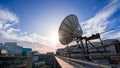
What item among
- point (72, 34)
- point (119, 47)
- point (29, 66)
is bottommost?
point (29, 66)

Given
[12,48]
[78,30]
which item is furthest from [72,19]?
[12,48]

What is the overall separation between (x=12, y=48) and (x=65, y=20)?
3533 inches

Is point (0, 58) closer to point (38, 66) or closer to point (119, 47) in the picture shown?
point (119, 47)

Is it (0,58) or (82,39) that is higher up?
(82,39)

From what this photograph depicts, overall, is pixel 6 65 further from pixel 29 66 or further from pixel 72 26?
pixel 72 26

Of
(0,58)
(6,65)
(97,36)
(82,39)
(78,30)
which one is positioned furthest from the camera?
(78,30)

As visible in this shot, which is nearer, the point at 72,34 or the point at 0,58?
the point at 0,58

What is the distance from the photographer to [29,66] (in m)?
6.60

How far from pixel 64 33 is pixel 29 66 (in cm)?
746

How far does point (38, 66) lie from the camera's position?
103ft

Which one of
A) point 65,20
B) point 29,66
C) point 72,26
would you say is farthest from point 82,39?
point 29,66

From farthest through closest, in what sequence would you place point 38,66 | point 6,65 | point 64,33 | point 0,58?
1. point 38,66
2. point 64,33
3. point 6,65
4. point 0,58

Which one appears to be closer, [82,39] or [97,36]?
[97,36]

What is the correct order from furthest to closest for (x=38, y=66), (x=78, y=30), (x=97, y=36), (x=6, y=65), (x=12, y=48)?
(x=12, y=48)
(x=38, y=66)
(x=78, y=30)
(x=97, y=36)
(x=6, y=65)
